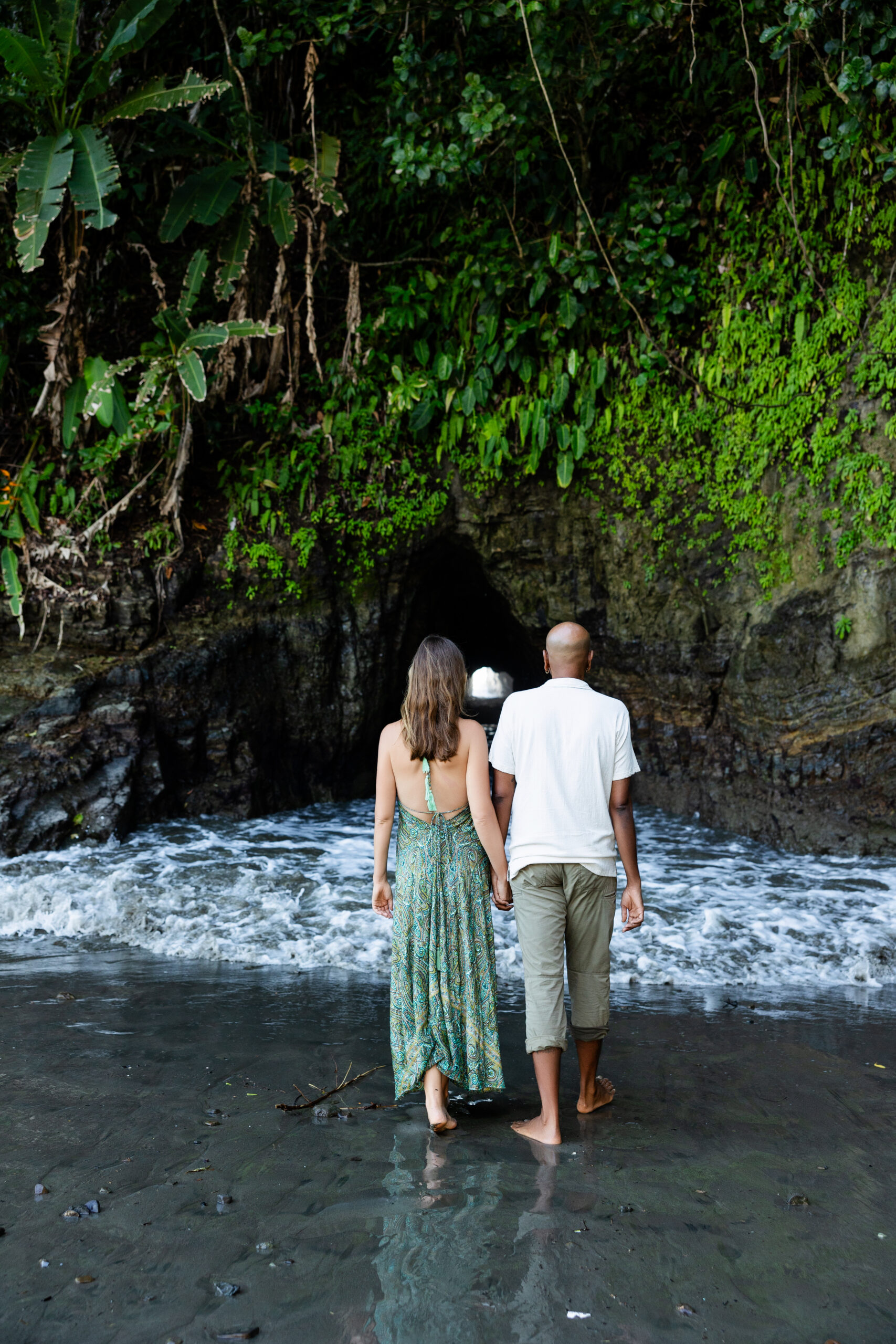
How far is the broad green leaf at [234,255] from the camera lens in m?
9.22

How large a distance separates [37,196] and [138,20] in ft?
6.11

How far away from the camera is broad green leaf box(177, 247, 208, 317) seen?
29.4 ft

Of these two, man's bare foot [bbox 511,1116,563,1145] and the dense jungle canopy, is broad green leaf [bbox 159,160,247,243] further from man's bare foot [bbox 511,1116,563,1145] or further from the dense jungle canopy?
man's bare foot [bbox 511,1116,563,1145]

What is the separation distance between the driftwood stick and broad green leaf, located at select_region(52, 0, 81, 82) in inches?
347

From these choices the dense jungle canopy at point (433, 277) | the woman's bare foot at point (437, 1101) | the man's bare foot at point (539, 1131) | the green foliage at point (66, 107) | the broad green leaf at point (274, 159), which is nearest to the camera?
the man's bare foot at point (539, 1131)

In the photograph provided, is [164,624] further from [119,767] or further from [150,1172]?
[150,1172]

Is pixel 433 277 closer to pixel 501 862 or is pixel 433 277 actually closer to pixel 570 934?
pixel 501 862

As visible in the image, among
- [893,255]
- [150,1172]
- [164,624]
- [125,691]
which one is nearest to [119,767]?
[125,691]

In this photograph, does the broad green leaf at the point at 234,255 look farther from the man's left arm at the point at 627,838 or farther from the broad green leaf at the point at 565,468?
the man's left arm at the point at 627,838

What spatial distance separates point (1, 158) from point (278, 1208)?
890cm

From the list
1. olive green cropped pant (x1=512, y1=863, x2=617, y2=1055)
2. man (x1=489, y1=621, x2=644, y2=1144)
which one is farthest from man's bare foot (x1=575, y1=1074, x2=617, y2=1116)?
olive green cropped pant (x1=512, y1=863, x2=617, y2=1055)

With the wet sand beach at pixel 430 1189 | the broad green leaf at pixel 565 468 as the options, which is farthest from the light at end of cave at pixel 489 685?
the wet sand beach at pixel 430 1189

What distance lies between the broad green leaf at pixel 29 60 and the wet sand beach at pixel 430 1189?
7732mm

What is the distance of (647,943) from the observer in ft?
18.4
